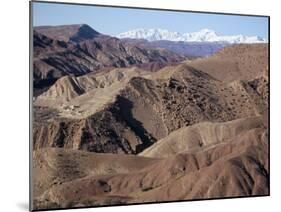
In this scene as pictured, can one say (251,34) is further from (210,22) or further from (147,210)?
(147,210)

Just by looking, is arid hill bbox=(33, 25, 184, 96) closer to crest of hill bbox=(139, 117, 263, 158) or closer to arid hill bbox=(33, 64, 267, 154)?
arid hill bbox=(33, 64, 267, 154)

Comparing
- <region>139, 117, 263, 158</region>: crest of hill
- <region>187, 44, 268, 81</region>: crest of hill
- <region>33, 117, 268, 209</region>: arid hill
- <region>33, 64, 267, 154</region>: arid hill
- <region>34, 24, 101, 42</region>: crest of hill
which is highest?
<region>34, 24, 101, 42</region>: crest of hill

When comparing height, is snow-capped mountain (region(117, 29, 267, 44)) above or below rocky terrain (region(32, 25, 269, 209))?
above

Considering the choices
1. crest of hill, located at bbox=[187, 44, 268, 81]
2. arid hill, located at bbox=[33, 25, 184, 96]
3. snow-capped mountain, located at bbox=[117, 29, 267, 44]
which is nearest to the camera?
arid hill, located at bbox=[33, 25, 184, 96]

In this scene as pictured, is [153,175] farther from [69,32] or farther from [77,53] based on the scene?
[69,32]

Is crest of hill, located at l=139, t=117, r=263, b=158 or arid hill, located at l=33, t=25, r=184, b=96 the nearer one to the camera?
arid hill, located at l=33, t=25, r=184, b=96

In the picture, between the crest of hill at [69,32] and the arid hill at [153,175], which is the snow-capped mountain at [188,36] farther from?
the arid hill at [153,175]

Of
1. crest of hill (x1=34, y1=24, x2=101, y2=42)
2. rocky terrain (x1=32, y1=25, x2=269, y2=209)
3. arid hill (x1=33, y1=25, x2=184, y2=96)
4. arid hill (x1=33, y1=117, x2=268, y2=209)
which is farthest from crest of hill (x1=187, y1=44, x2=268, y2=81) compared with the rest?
crest of hill (x1=34, y1=24, x2=101, y2=42)

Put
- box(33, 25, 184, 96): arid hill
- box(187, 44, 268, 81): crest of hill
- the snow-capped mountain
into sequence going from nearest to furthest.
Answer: box(33, 25, 184, 96): arid hill → the snow-capped mountain → box(187, 44, 268, 81): crest of hill

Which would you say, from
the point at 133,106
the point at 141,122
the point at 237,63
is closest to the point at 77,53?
the point at 133,106
